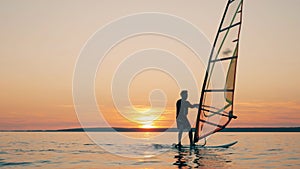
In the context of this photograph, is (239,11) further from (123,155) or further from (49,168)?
(49,168)

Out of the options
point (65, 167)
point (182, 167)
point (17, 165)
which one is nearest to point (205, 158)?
Result: point (182, 167)

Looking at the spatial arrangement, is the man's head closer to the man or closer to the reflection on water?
the man

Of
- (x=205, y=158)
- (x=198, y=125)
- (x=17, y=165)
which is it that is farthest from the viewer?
(x=198, y=125)

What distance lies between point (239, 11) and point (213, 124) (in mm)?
4256

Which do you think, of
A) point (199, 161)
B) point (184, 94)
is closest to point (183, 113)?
point (184, 94)

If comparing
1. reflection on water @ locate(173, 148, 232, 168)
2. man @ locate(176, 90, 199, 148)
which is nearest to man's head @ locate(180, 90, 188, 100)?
man @ locate(176, 90, 199, 148)

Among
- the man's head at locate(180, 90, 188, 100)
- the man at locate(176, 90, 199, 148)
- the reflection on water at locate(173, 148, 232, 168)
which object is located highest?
the man's head at locate(180, 90, 188, 100)

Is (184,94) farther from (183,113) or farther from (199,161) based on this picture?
(199,161)

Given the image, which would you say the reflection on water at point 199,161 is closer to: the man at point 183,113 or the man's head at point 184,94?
the man at point 183,113

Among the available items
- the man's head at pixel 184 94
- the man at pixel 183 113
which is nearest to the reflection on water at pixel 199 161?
the man at pixel 183 113

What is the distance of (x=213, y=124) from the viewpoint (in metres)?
17.6

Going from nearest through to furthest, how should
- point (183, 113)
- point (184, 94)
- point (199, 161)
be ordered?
point (199, 161)
point (184, 94)
point (183, 113)

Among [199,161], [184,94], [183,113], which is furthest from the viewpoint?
[183,113]

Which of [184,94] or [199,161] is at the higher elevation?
[184,94]
